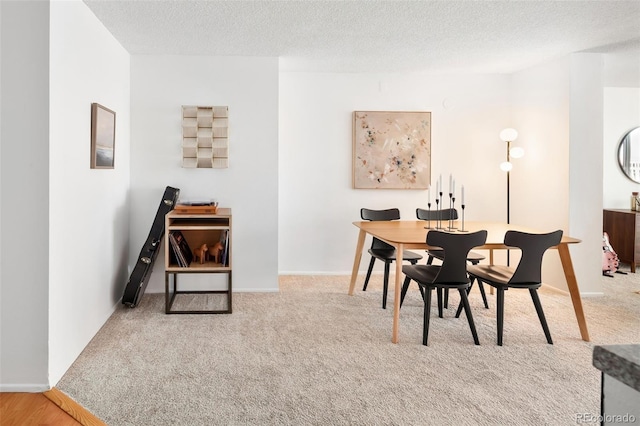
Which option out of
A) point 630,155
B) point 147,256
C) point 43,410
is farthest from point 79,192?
point 630,155

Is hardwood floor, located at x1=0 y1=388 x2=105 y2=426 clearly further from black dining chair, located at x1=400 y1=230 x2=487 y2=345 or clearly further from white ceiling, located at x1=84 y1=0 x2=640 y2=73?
white ceiling, located at x1=84 y1=0 x2=640 y2=73

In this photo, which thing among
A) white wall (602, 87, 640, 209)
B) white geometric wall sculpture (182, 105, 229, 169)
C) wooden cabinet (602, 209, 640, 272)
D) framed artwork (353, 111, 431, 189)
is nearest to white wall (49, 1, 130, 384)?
white geometric wall sculpture (182, 105, 229, 169)

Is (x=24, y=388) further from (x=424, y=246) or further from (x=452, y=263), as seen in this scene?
(x=452, y=263)

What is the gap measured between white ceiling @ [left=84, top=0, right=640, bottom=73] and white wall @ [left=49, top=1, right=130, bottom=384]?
37 cm

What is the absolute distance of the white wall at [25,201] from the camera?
238 centimetres

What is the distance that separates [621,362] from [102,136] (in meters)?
3.47

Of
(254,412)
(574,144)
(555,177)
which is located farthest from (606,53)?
(254,412)

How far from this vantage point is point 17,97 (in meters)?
2.39

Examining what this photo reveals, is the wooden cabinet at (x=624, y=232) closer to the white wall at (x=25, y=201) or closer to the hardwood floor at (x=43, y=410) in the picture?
the hardwood floor at (x=43, y=410)

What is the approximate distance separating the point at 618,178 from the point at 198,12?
19.0 feet

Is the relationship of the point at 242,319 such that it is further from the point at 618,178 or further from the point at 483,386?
the point at 618,178

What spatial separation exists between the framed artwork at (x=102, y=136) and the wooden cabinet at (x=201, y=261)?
2.09 feet

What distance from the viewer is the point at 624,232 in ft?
19.1

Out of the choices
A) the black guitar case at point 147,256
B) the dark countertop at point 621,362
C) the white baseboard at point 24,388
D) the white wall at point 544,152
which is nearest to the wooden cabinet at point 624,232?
the white wall at point 544,152
